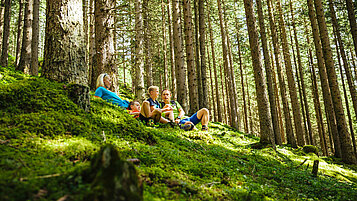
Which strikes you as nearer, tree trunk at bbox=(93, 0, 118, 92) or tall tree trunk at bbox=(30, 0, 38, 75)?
tree trunk at bbox=(93, 0, 118, 92)

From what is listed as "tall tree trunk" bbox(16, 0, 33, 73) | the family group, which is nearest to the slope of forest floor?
the family group

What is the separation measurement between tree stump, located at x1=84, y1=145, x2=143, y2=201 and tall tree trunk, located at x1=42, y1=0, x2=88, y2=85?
7.95 feet

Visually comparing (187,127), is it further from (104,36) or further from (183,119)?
(104,36)

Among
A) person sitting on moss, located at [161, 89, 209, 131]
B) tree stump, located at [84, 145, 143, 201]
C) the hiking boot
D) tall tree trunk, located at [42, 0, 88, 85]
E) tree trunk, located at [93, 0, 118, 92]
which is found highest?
tree trunk, located at [93, 0, 118, 92]

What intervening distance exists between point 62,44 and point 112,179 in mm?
2967

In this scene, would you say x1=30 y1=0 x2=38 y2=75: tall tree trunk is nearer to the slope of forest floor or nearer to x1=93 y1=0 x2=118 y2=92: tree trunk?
x1=93 y1=0 x2=118 y2=92: tree trunk

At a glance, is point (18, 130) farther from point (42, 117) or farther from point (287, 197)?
point (287, 197)

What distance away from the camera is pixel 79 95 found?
124 inches

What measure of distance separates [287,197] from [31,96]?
4.19 meters

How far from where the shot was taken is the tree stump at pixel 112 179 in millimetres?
1298

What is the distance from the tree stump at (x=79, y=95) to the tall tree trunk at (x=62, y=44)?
14.0 inches

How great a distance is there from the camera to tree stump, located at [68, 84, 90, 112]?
10.2 ft

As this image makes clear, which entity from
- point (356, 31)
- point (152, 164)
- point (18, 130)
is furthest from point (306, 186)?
point (356, 31)

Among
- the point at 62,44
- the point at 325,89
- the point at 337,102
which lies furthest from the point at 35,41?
the point at 337,102
